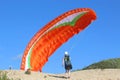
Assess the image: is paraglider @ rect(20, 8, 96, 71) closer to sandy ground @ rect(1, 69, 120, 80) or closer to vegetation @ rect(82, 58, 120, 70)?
sandy ground @ rect(1, 69, 120, 80)

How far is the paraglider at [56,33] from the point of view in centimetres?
3362

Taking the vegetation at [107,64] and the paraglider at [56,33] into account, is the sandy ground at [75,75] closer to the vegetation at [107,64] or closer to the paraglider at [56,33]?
the paraglider at [56,33]

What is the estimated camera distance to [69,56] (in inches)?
1100

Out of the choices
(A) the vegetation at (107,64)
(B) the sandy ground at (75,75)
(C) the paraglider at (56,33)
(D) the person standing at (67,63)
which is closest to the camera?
(B) the sandy ground at (75,75)

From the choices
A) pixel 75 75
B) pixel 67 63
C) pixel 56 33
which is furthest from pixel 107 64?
pixel 67 63

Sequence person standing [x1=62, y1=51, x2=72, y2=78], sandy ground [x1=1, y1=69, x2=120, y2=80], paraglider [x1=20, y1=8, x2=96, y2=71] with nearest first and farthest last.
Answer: sandy ground [x1=1, y1=69, x2=120, y2=80], person standing [x1=62, y1=51, x2=72, y2=78], paraglider [x1=20, y1=8, x2=96, y2=71]

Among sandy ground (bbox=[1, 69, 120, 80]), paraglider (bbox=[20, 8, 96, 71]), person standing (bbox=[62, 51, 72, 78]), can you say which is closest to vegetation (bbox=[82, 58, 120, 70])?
paraglider (bbox=[20, 8, 96, 71])

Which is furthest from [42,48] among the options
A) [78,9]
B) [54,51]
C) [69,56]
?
[69,56]

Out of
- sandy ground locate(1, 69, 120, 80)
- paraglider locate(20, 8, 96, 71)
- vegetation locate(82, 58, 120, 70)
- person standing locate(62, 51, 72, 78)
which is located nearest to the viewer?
sandy ground locate(1, 69, 120, 80)

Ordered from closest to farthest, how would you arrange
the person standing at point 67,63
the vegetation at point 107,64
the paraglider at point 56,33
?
the person standing at point 67,63 < the paraglider at point 56,33 < the vegetation at point 107,64

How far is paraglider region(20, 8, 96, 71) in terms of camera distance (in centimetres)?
3362

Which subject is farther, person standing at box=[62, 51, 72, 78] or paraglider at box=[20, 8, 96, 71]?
paraglider at box=[20, 8, 96, 71]

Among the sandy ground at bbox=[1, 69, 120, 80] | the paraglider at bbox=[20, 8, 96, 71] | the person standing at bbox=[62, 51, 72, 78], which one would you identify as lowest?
the sandy ground at bbox=[1, 69, 120, 80]

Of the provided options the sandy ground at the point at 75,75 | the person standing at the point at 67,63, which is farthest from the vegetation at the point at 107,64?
the person standing at the point at 67,63
